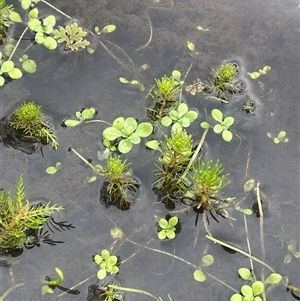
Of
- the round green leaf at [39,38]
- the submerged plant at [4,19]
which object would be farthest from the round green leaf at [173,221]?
the submerged plant at [4,19]

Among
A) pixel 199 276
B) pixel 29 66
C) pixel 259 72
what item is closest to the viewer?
pixel 199 276

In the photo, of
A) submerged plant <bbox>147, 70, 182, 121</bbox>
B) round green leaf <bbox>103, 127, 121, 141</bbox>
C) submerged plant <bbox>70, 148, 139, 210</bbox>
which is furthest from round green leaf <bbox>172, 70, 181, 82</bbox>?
submerged plant <bbox>70, 148, 139, 210</bbox>

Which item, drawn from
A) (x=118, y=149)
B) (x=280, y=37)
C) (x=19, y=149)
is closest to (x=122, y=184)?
(x=118, y=149)

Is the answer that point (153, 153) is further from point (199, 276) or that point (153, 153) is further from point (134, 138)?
point (199, 276)

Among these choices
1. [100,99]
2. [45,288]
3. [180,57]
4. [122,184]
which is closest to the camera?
[45,288]

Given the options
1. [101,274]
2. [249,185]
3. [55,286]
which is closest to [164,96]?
[249,185]

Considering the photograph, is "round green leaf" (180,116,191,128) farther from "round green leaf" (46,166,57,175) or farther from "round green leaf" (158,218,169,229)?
"round green leaf" (46,166,57,175)

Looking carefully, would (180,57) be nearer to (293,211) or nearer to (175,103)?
(175,103)
